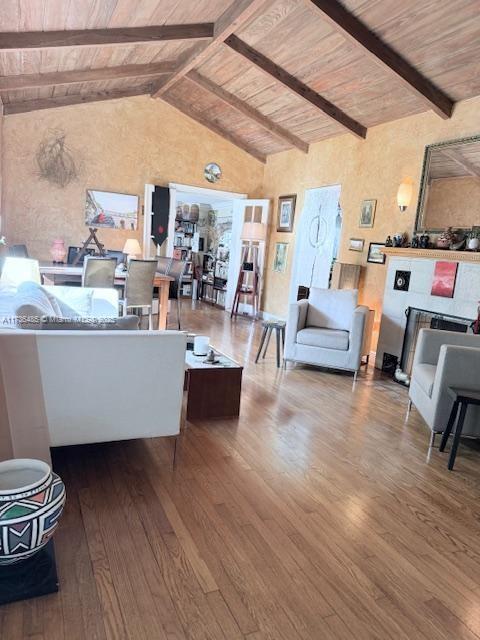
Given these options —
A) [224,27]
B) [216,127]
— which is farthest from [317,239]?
[224,27]

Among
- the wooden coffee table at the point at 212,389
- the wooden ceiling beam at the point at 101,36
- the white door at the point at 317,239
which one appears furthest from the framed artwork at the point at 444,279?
the wooden ceiling beam at the point at 101,36

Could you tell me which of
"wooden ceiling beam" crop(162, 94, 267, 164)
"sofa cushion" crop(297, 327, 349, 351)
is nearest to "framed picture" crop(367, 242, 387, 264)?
"sofa cushion" crop(297, 327, 349, 351)

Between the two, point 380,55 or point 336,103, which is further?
point 336,103

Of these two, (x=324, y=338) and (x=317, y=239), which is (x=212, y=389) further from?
(x=317, y=239)

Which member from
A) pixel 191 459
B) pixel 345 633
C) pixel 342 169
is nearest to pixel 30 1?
pixel 191 459

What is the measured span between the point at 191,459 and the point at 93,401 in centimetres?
73

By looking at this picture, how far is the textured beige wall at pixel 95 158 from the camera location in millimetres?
6422

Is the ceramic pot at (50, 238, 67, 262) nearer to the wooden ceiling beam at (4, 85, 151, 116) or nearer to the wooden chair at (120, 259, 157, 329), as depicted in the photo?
the wooden chair at (120, 259, 157, 329)

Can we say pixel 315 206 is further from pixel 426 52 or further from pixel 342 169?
pixel 426 52

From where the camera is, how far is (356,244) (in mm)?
5766

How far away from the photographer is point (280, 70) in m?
5.12

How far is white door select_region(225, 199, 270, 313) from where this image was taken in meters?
7.84

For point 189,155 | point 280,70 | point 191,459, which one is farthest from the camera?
point 189,155

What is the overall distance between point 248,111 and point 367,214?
2.46 metres
